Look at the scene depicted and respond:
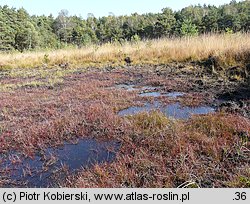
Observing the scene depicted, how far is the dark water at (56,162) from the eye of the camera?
364 centimetres

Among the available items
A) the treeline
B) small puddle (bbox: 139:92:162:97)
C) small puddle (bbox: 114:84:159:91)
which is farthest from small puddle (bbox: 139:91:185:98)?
the treeline

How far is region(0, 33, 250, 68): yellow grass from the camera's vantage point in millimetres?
10730

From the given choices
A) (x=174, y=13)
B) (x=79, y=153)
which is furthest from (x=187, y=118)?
(x=174, y=13)

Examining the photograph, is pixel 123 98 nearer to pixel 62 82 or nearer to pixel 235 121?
pixel 235 121

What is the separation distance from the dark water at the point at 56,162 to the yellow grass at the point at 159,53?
23.2ft

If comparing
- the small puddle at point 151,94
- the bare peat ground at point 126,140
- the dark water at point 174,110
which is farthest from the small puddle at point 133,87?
the dark water at point 174,110

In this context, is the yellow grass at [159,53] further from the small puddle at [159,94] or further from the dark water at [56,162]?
the dark water at [56,162]

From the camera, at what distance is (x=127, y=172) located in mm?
3453

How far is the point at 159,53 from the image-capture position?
15.2 m

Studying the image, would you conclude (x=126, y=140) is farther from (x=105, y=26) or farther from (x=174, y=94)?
(x=105, y=26)

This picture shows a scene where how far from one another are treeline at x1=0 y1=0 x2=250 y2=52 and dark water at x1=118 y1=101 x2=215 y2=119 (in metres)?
27.8

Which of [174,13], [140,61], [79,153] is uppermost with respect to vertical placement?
[174,13]

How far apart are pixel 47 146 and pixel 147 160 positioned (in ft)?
6.67
